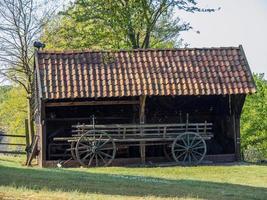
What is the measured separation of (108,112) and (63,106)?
179 cm

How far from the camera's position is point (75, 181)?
44.4ft

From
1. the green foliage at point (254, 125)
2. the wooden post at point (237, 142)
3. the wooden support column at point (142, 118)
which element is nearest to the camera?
the wooden support column at point (142, 118)

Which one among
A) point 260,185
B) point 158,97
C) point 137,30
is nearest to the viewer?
point 260,185

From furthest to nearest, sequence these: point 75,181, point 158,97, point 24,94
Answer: point 24,94 → point 158,97 → point 75,181

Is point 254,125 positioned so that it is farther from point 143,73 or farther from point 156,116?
point 143,73

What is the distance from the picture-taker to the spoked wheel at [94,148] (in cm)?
2083

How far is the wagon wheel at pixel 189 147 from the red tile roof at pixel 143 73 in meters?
1.61

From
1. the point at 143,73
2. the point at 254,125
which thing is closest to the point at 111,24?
the point at 143,73

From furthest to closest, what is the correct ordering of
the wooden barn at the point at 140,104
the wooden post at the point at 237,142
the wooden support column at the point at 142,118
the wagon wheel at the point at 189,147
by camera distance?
the wooden post at the point at 237,142 < the wooden support column at the point at 142,118 < the wagon wheel at the point at 189,147 < the wooden barn at the point at 140,104


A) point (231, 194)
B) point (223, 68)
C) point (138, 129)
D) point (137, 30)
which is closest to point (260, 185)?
point (231, 194)

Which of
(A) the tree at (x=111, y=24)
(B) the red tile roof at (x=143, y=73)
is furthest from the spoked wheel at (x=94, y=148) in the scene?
(A) the tree at (x=111, y=24)

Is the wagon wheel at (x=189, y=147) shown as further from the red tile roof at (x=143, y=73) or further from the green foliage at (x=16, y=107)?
the green foliage at (x=16, y=107)

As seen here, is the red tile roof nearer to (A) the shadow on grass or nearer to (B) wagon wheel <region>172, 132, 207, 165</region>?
(B) wagon wheel <region>172, 132, 207, 165</region>

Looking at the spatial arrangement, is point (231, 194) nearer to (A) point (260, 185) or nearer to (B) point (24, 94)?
(A) point (260, 185)
